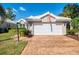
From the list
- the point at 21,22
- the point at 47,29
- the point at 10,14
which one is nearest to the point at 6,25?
the point at 10,14

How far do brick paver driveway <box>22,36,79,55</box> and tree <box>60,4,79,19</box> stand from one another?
0.90m

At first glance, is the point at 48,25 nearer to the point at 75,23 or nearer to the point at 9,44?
the point at 75,23

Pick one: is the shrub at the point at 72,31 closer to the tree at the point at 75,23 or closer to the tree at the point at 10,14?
the tree at the point at 75,23

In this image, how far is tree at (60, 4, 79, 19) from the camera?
7.86 metres

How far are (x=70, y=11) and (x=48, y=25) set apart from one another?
103 cm

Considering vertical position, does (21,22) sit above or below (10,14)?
below

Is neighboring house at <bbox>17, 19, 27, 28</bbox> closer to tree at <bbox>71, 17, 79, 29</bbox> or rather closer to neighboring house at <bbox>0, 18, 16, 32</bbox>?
neighboring house at <bbox>0, 18, 16, 32</bbox>

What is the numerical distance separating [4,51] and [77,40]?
281cm

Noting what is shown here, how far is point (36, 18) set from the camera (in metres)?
8.11

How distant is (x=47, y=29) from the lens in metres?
8.40

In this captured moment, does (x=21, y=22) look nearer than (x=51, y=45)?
Yes

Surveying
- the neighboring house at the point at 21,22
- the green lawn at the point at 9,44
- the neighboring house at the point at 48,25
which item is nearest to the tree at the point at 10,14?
the neighboring house at the point at 21,22

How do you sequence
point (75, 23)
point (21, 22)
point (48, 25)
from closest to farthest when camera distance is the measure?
point (21, 22), point (75, 23), point (48, 25)

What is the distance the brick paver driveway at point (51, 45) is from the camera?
771 cm
